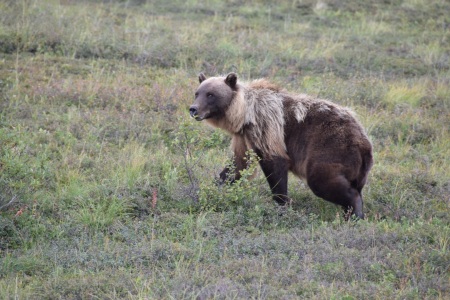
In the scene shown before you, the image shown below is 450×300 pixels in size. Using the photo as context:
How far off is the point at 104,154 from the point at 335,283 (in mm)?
4424

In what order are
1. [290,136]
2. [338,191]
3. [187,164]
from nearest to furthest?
[338,191]
[290,136]
[187,164]

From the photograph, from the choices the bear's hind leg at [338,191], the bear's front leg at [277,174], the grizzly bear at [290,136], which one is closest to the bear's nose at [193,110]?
the grizzly bear at [290,136]

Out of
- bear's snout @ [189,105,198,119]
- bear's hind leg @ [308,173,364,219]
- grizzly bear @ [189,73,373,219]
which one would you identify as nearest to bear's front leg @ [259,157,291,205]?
grizzly bear @ [189,73,373,219]

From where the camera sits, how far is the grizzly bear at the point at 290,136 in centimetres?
732

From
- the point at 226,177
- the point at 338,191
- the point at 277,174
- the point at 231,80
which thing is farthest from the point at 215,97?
the point at 338,191

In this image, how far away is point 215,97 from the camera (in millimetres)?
7957

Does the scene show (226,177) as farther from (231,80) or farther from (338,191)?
(338,191)

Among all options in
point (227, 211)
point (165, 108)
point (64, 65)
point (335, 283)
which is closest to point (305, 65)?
point (165, 108)

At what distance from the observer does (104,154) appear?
881 centimetres

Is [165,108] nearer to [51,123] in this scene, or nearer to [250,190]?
[51,123]

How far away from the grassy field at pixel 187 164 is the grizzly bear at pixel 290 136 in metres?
0.34

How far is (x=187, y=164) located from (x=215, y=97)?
90 centimetres

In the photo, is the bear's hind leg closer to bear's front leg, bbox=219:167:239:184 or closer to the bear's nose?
bear's front leg, bbox=219:167:239:184

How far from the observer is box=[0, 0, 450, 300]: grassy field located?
18.4ft
